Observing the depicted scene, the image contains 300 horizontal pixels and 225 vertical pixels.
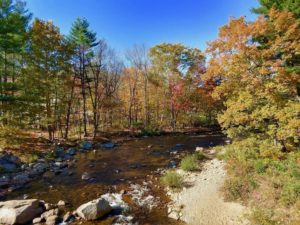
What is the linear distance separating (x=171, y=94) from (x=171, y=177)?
2164 cm

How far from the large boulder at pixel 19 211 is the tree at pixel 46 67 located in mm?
12873

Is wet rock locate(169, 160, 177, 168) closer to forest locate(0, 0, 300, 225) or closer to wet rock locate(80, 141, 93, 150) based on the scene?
forest locate(0, 0, 300, 225)

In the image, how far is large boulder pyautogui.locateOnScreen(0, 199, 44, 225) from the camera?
7.92m

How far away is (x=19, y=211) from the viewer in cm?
Result: 812

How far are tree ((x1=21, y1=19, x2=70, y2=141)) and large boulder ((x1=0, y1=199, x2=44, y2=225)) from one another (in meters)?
12.9

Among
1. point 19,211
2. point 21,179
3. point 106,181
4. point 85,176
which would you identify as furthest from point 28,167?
point 19,211

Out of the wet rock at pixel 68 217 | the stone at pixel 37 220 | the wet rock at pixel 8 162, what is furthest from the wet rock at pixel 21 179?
the wet rock at pixel 68 217

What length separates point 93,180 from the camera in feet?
41.3

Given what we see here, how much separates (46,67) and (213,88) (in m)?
15.8

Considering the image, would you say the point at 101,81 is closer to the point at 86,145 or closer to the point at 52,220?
the point at 86,145

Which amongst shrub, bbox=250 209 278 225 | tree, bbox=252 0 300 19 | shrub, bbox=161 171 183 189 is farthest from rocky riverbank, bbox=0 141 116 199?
tree, bbox=252 0 300 19

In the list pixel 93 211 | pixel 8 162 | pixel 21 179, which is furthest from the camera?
pixel 8 162

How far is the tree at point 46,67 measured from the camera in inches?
829

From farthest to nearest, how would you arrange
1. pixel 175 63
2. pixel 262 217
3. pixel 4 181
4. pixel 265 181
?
1. pixel 175 63
2. pixel 4 181
3. pixel 265 181
4. pixel 262 217
